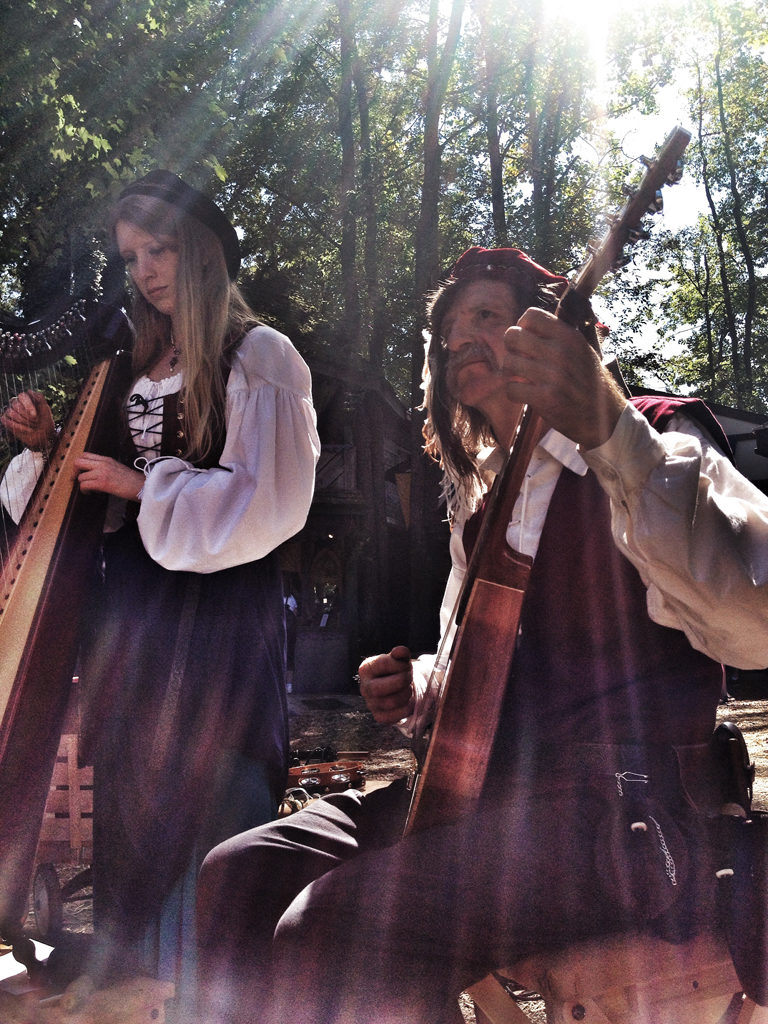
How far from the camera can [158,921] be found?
2.04 m

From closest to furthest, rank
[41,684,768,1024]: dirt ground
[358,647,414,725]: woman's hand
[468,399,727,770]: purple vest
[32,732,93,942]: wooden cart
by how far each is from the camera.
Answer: [468,399,727,770]: purple vest, [358,647,414,725]: woman's hand, [32,732,93,942]: wooden cart, [41,684,768,1024]: dirt ground

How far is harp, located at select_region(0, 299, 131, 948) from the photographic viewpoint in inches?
80.7

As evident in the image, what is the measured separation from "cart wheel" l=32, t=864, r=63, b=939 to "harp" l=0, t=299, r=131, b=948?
544 millimetres

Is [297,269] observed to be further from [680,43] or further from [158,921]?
[158,921]

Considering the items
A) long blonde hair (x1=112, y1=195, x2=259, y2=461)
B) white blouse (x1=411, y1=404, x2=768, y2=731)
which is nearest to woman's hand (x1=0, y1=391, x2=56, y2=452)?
long blonde hair (x1=112, y1=195, x2=259, y2=461)

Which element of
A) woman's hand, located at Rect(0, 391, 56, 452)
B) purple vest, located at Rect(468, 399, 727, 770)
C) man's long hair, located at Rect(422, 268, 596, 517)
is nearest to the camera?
purple vest, located at Rect(468, 399, 727, 770)

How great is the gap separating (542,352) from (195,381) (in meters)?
1.10

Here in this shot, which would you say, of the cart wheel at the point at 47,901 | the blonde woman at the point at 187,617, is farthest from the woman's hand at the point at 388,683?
the cart wheel at the point at 47,901

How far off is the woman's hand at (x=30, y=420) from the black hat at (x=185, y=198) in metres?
0.55

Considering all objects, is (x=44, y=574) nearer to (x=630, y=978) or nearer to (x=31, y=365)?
(x=31, y=365)

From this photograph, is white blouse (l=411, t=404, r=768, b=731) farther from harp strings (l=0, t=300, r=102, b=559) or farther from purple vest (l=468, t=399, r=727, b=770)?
harp strings (l=0, t=300, r=102, b=559)

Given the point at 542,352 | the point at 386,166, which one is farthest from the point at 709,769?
the point at 386,166

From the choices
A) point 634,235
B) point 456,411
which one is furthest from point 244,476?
point 634,235

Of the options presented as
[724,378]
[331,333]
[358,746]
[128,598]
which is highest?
[724,378]
